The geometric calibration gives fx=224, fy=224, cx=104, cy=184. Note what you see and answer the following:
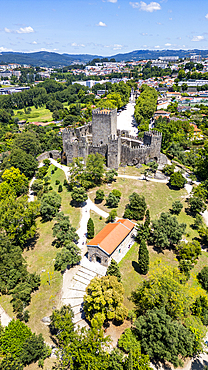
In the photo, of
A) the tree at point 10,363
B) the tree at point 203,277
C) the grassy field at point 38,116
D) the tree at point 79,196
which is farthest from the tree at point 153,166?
the grassy field at point 38,116

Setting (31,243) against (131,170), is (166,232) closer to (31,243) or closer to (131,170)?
(31,243)

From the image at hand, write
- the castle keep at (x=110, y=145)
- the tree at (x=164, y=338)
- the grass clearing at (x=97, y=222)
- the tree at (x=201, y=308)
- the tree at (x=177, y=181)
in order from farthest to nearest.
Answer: the castle keep at (x=110, y=145) < the tree at (x=177, y=181) < the grass clearing at (x=97, y=222) < the tree at (x=201, y=308) < the tree at (x=164, y=338)

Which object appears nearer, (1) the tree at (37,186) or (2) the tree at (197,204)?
(2) the tree at (197,204)

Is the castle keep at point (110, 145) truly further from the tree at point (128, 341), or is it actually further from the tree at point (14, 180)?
the tree at point (128, 341)

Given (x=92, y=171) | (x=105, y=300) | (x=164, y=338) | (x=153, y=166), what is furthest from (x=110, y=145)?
(x=164, y=338)

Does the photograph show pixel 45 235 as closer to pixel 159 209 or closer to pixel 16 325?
pixel 16 325

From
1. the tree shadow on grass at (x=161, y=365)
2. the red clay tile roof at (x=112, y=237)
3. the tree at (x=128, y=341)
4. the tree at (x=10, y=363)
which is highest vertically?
the red clay tile roof at (x=112, y=237)

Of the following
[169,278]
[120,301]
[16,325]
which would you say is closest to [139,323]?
[120,301]
